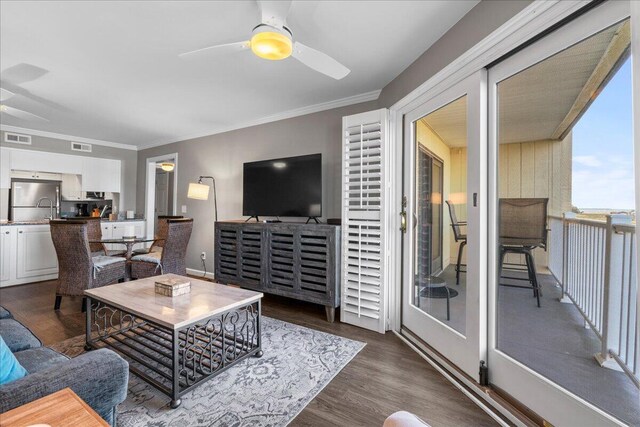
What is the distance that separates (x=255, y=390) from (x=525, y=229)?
6.36 feet

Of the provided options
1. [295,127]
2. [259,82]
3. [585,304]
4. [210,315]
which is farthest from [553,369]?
[295,127]

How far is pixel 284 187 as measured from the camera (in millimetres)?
3697

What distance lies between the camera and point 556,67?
4.96ft

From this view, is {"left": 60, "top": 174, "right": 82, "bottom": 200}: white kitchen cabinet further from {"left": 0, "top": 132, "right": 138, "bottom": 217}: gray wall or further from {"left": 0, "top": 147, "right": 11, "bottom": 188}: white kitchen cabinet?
{"left": 0, "top": 147, "right": 11, "bottom": 188}: white kitchen cabinet

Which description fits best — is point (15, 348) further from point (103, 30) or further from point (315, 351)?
point (103, 30)

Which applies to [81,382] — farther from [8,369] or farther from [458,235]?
[458,235]

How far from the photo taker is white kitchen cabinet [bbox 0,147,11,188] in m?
4.58

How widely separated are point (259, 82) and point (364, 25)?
136cm

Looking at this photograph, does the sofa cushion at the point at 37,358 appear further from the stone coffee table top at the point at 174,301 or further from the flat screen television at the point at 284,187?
the flat screen television at the point at 284,187

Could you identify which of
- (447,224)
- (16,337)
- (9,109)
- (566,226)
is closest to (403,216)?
(447,224)

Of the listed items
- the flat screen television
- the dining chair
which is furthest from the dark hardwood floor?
the flat screen television

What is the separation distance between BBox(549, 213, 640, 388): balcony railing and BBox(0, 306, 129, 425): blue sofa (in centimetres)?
207

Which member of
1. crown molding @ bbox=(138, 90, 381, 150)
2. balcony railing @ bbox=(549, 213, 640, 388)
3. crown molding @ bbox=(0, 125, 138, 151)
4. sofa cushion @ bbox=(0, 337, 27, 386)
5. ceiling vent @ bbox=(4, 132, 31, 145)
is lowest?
sofa cushion @ bbox=(0, 337, 27, 386)

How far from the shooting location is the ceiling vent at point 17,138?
4656mm
